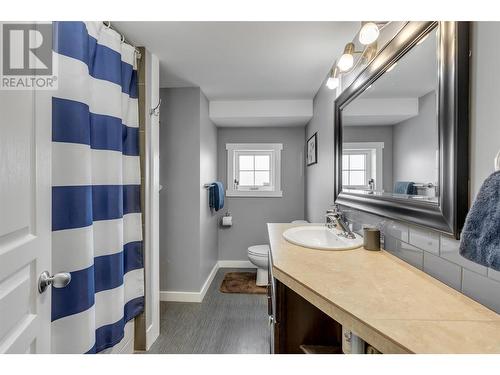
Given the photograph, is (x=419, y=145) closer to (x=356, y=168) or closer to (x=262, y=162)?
(x=356, y=168)

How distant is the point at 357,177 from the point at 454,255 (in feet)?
2.79

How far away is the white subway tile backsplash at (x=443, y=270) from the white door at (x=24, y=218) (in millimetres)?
1377

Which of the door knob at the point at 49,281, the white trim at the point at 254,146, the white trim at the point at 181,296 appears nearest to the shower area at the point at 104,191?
the door knob at the point at 49,281

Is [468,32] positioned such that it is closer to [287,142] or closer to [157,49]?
[157,49]

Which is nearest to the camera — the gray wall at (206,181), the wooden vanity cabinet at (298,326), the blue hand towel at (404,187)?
the blue hand towel at (404,187)

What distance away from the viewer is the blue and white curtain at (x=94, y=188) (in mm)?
1108

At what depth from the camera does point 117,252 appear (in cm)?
141

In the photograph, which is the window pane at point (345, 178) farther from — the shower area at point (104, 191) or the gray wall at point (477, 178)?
the shower area at point (104, 191)

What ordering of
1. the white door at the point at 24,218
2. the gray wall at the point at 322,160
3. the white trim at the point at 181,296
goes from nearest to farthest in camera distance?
1. the white door at the point at 24,218
2. the gray wall at the point at 322,160
3. the white trim at the point at 181,296

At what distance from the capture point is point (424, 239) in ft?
3.20

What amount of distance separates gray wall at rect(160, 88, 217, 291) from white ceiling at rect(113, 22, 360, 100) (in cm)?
25

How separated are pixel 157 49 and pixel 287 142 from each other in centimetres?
215

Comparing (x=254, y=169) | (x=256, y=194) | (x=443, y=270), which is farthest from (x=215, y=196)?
(x=443, y=270)
